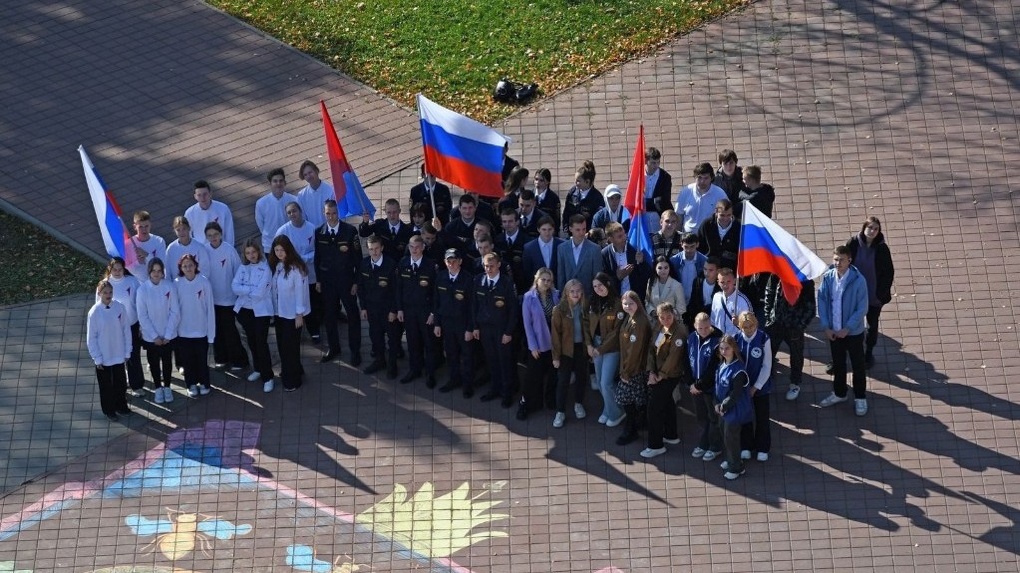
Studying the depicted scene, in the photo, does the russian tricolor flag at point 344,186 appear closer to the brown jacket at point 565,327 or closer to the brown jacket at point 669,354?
the brown jacket at point 565,327

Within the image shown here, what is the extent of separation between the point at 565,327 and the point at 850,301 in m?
2.76

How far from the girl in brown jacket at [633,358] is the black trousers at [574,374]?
477 millimetres

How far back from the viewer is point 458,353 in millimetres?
17375

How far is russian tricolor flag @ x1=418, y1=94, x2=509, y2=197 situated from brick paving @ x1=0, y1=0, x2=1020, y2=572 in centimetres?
228

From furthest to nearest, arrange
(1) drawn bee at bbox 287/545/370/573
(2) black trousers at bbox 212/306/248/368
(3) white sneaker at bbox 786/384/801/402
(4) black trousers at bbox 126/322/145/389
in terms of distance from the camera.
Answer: (2) black trousers at bbox 212/306/248/368 < (4) black trousers at bbox 126/322/145/389 < (3) white sneaker at bbox 786/384/801/402 < (1) drawn bee at bbox 287/545/370/573

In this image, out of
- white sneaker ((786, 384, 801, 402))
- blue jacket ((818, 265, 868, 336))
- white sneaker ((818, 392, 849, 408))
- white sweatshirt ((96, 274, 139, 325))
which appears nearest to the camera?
blue jacket ((818, 265, 868, 336))

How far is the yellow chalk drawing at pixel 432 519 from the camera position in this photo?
51.5 feet

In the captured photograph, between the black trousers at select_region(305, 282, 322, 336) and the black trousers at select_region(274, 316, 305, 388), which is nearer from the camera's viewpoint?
the black trousers at select_region(274, 316, 305, 388)

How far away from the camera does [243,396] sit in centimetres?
1762

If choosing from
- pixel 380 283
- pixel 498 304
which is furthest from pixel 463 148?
pixel 498 304

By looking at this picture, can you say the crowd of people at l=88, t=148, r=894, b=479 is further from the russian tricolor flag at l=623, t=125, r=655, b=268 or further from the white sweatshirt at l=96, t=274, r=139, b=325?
the russian tricolor flag at l=623, t=125, r=655, b=268

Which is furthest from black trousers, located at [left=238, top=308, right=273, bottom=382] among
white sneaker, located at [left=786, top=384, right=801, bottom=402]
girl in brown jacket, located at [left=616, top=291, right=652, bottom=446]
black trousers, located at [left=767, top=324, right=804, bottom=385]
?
white sneaker, located at [left=786, top=384, right=801, bottom=402]

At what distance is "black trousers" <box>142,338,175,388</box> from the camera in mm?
17406

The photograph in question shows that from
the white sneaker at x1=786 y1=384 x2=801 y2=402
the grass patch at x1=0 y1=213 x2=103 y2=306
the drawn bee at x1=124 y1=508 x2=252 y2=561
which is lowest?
the drawn bee at x1=124 y1=508 x2=252 y2=561
